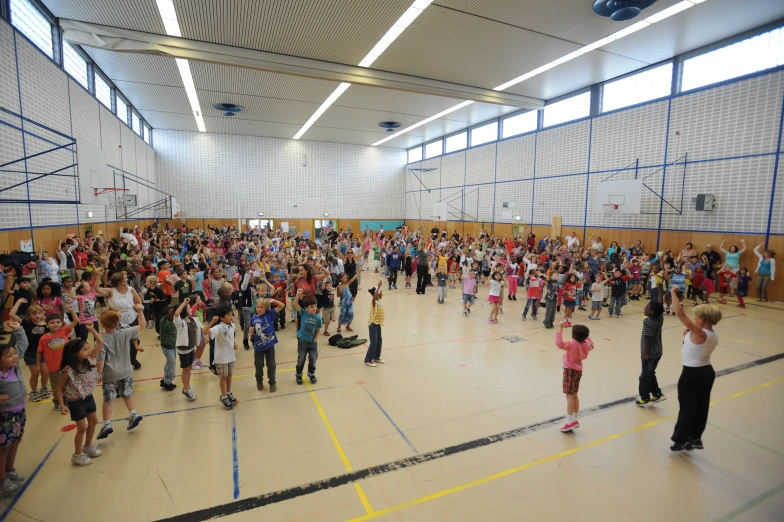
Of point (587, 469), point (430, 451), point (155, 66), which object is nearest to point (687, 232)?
point (587, 469)

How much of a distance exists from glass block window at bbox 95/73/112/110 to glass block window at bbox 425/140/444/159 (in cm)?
2075

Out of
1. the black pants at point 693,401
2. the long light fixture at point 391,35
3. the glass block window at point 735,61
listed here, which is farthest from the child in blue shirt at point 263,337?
the glass block window at point 735,61

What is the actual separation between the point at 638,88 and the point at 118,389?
19622 mm

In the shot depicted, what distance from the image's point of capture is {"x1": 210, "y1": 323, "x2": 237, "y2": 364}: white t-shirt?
5242 mm

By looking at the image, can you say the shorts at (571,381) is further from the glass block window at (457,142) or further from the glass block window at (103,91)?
the glass block window at (457,142)

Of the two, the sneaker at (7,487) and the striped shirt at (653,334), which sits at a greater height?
the striped shirt at (653,334)

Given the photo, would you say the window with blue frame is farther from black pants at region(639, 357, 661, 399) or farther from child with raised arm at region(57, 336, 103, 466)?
child with raised arm at region(57, 336, 103, 466)

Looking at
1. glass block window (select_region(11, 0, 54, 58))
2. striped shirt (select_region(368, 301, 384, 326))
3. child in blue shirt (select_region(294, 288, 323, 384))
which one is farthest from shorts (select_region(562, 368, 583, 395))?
glass block window (select_region(11, 0, 54, 58))

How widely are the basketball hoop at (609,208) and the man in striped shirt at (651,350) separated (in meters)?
11.9

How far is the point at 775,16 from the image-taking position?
1097cm

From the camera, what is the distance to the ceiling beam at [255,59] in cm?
1169

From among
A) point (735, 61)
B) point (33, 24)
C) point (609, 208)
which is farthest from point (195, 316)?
point (735, 61)

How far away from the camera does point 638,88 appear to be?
50.8 ft

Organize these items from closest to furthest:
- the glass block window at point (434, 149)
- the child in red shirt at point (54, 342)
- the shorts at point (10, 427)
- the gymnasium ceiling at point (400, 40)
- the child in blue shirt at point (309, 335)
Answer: the shorts at point (10, 427)
the child in red shirt at point (54, 342)
the child in blue shirt at point (309, 335)
the gymnasium ceiling at point (400, 40)
the glass block window at point (434, 149)
